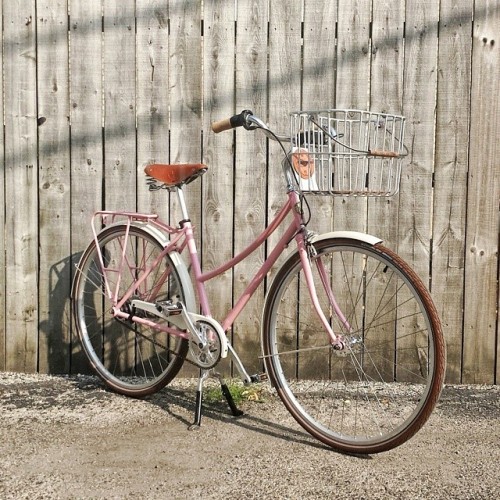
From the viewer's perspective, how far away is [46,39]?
4254 millimetres

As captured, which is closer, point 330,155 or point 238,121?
point 330,155

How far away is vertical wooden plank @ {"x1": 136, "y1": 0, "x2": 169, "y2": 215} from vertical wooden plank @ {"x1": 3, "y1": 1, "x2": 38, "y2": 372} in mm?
600

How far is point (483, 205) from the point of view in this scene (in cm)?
413

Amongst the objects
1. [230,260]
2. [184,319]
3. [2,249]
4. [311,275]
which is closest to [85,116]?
[2,249]

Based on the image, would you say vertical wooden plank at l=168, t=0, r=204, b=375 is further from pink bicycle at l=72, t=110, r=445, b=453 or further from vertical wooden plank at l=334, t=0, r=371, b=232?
vertical wooden plank at l=334, t=0, r=371, b=232

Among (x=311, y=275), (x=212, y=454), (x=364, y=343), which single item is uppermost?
(x=311, y=275)

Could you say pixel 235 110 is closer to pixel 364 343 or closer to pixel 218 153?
pixel 218 153

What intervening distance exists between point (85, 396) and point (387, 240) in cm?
184

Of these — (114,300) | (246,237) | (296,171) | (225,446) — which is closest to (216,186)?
(246,237)

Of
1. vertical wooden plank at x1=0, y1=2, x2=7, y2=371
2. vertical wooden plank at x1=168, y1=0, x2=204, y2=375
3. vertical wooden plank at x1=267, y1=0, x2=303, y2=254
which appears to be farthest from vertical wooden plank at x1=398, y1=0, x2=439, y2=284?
vertical wooden plank at x1=0, y1=2, x2=7, y2=371

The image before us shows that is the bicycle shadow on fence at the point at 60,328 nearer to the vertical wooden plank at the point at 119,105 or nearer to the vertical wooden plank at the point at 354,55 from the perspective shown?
the vertical wooden plank at the point at 119,105

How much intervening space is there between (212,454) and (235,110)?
1872mm

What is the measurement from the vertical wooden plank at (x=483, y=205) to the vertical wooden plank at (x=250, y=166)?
113cm

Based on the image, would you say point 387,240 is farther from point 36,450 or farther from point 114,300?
point 36,450
